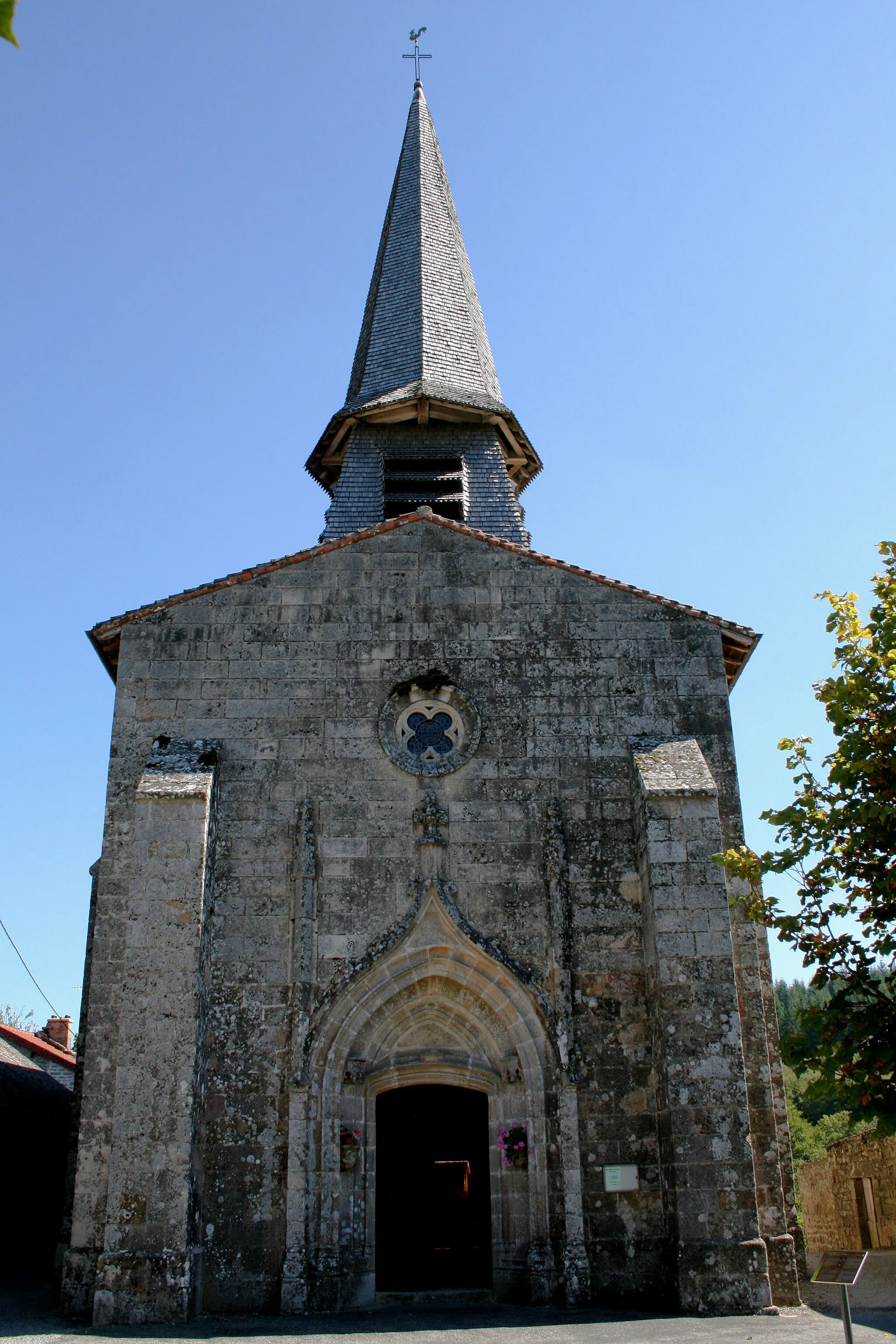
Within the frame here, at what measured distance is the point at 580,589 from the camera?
41.8 feet

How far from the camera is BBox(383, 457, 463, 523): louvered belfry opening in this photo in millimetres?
16344

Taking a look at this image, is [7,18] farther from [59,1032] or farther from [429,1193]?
[59,1032]

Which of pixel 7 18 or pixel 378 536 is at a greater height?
pixel 378 536

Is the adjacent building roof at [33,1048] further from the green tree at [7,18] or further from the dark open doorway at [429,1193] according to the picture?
the green tree at [7,18]

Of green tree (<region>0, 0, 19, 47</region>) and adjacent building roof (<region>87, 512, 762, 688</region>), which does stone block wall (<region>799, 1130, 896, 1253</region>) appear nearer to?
adjacent building roof (<region>87, 512, 762, 688</region>)

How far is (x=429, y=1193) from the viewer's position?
13.0m

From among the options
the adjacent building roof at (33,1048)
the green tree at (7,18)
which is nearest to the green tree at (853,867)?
the green tree at (7,18)

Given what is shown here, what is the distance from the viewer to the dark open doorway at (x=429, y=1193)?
1137 cm

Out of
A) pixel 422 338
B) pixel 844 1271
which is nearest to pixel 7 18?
pixel 844 1271

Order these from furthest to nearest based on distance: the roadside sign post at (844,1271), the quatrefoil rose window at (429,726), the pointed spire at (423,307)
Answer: the pointed spire at (423,307)
the quatrefoil rose window at (429,726)
the roadside sign post at (844,1271)

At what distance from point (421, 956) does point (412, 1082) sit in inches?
49.1

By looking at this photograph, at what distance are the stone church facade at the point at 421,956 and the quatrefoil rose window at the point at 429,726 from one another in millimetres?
32

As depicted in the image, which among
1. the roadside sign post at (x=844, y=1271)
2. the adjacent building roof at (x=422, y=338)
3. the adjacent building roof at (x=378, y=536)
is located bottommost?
the roadside sign post at (x=844, y=1271)

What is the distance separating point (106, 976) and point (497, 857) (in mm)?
4004
